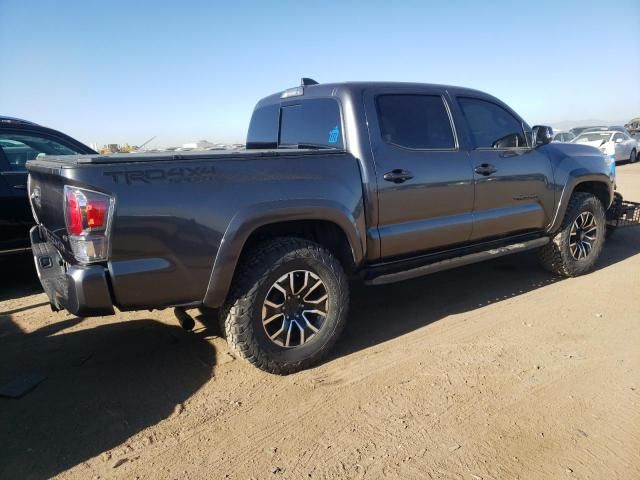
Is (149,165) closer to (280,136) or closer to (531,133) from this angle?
(280,136)

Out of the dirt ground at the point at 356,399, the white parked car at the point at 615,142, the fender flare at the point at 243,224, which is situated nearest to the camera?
the dirt ground at the point at 356,399

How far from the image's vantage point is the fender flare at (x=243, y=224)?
2.86m

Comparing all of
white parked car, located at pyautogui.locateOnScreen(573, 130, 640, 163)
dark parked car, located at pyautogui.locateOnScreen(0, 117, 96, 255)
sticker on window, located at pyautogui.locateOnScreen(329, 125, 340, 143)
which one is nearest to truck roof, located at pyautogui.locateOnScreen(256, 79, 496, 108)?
sticker on window, located at pyautogui.locateOnScreen(329, 125, 340, 143)

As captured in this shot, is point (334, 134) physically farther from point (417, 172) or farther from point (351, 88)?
point (417, 172)

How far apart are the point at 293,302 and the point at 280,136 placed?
5.86 feet

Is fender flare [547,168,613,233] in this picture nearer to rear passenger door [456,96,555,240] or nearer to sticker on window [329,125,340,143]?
rear passenger door [456,96,555,240]

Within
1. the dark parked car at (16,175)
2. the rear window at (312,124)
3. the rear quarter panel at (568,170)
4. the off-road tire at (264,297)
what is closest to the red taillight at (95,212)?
the off-road tire at (264,297)

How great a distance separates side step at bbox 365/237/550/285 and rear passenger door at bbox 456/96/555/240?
0.48 ft

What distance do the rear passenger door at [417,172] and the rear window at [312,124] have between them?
281mm

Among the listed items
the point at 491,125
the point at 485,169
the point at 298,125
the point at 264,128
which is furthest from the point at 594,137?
the point at 298,125

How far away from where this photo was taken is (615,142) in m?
18.8

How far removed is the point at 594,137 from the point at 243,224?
1946 cm

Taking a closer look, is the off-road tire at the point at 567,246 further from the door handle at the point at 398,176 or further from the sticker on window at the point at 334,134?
the sticker on window at the point at 334,134

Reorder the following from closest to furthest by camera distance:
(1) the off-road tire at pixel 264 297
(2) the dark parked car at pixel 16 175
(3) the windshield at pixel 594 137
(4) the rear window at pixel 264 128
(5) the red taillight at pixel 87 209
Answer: (5) the red taillight at pixel 87 209 < (1) the off-road tire at pixel 264 297 < (4) the rear window at pixel 264 128 < (2) the dark parked car at pixel 16 175 < (3) the windshield at pixel 594 137
